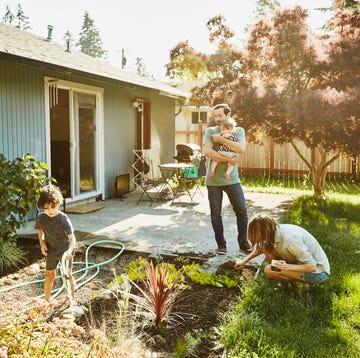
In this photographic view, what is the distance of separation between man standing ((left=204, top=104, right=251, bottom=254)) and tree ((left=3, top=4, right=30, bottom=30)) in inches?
1929

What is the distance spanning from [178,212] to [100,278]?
383cm

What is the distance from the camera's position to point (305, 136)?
8742 millimetres

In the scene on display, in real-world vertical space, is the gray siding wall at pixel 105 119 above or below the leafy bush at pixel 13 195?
above

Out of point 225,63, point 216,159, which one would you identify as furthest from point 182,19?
point 216,159

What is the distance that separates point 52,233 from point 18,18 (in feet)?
182

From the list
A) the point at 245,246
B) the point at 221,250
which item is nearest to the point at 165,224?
the point at 221,250

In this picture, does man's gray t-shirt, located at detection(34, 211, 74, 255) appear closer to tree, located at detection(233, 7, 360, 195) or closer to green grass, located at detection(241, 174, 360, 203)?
tree, located at detection(233, 7, 360, 195)

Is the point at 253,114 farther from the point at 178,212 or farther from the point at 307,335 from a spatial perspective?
the point at 307,335

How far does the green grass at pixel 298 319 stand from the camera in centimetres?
293

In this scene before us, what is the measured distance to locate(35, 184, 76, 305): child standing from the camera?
354 centimetres

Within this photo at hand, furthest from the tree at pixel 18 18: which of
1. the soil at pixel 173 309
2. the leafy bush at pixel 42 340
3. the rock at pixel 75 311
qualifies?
the leafy bush at pixel 42 340

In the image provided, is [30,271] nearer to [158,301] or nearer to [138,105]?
[158,301]

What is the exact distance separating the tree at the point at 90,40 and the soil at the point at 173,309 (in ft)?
197

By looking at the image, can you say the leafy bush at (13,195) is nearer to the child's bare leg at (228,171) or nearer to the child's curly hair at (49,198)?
the child's curly hair at (49,198)
